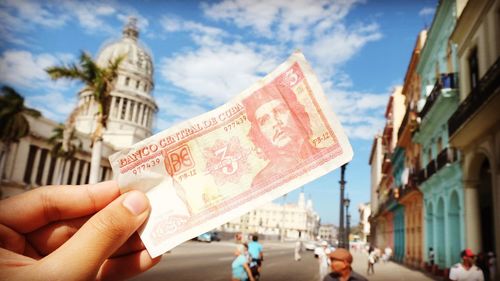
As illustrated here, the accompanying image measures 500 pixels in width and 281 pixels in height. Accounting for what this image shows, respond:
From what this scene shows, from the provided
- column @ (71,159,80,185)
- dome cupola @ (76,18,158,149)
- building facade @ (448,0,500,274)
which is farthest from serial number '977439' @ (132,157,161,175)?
dome cupola @ (76,18,158,149)

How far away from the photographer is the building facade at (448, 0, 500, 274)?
11.7 meters

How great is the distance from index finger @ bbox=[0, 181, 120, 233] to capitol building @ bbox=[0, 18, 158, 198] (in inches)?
661

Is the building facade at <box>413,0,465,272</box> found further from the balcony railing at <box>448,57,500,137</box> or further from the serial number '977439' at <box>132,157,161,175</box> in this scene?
the serial number '977439' at <box>132,157,161,175</box>

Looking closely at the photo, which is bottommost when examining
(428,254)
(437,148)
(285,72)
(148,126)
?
(428,254)

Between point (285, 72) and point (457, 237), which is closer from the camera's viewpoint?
point (285, 72)

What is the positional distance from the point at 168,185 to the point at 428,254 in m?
22.7

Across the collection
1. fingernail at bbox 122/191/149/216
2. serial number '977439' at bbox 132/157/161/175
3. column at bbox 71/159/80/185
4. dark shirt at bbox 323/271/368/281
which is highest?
column at bbox 71/159/80/185

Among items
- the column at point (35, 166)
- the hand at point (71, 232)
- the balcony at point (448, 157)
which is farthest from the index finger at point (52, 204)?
the column at point (35, 166)

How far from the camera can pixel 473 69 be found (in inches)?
589

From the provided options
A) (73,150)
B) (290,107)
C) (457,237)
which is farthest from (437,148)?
(73,150)

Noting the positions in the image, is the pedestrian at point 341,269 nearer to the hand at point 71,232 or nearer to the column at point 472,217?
the hand at point 71,232

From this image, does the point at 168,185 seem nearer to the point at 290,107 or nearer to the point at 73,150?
the point at 290,107

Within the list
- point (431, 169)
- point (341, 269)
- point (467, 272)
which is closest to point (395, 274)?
point (431, 169)

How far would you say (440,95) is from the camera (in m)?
16.3
